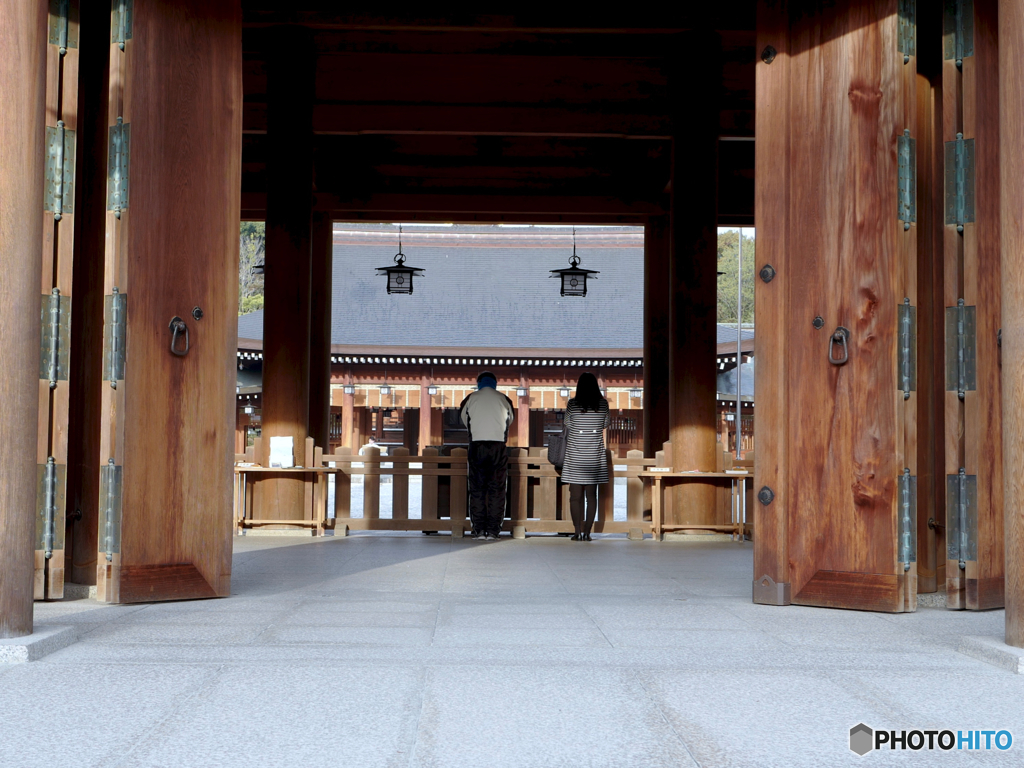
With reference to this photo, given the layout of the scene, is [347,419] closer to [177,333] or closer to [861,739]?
[177,333]

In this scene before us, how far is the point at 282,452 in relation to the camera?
9.44 meters

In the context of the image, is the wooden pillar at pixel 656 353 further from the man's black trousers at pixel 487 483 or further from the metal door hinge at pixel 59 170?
the metal door hinge at pixel 59 170

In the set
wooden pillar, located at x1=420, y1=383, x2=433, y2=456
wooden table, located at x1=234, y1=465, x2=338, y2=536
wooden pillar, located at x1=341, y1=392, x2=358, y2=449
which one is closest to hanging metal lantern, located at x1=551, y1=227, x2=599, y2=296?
wooden table, located at x1=234, y1=465, x2=338, y2=536

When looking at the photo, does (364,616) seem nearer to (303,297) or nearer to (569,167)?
(303,297)

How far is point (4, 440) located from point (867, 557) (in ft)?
12.3

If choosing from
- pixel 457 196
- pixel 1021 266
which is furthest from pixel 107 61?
pixel 457 196

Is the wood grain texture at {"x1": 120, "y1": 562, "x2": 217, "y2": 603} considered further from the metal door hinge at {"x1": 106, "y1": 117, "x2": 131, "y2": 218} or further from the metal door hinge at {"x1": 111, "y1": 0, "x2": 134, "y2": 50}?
the metal door hinge at {"x1": 111, "y1": 0, "x2": 134, "y2": 50}

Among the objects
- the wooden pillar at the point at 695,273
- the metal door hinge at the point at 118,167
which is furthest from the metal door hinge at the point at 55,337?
the wooden pillar at the point at 695,273

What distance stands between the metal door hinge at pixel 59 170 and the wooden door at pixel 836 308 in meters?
3.40

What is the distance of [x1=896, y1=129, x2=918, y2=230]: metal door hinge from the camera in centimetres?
482

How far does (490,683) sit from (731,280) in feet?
183

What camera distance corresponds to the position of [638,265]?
2866 cm

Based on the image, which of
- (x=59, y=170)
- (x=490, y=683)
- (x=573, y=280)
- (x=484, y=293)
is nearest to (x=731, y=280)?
(x=484, y=293)

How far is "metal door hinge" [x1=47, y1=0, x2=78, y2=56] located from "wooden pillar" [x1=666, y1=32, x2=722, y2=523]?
5.91 metres
